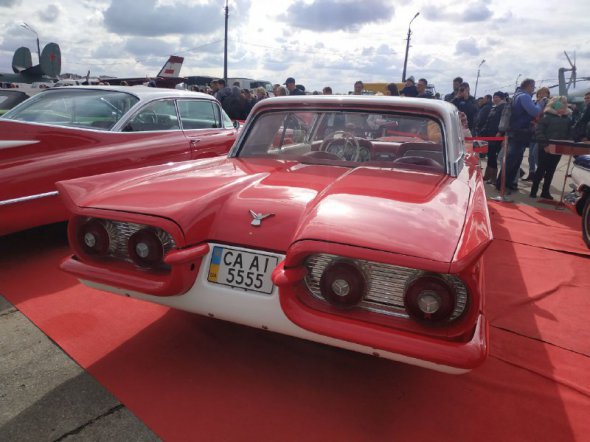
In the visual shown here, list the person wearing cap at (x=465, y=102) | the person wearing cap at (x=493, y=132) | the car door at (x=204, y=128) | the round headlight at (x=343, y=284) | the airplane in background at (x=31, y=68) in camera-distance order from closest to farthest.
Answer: the round headlight at (x=343, y=284) → the car door at (x=204, y=128) → the person wearing cap at (x=493, y=132) → the person wearing cap at (x=465, y=102) → the airplane in background at (x=31, y=68)

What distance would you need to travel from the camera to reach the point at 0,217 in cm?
313

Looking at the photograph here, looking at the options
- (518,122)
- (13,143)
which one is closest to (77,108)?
(13,143)

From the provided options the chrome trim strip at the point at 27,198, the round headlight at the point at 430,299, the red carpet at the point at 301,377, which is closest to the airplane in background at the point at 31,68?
the chrome trim strip at the point at 27,198

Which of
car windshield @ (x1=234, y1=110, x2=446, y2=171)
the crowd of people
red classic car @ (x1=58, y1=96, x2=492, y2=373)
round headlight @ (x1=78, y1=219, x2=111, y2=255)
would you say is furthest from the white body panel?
the crowd of people

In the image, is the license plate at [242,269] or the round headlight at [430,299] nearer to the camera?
the round headlight at [430,299]

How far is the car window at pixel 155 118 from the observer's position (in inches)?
172

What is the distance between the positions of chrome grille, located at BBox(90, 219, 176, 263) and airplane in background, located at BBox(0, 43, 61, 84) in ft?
57.3

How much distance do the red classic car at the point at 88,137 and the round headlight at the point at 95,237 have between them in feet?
4.93

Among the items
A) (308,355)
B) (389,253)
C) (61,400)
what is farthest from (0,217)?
(389,253)

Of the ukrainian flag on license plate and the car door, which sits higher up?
the car door

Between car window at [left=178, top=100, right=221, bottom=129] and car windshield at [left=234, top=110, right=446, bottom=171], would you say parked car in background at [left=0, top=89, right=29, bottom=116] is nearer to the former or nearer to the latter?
car window at [left=178, top=100, right=221, bottom=129]

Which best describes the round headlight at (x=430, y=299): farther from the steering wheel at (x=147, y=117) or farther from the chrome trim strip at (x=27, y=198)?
the steering wheel at (x=147, y=117)

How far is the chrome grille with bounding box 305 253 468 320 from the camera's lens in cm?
161

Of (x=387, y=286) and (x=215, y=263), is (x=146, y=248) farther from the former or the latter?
(x=387, y=286)
